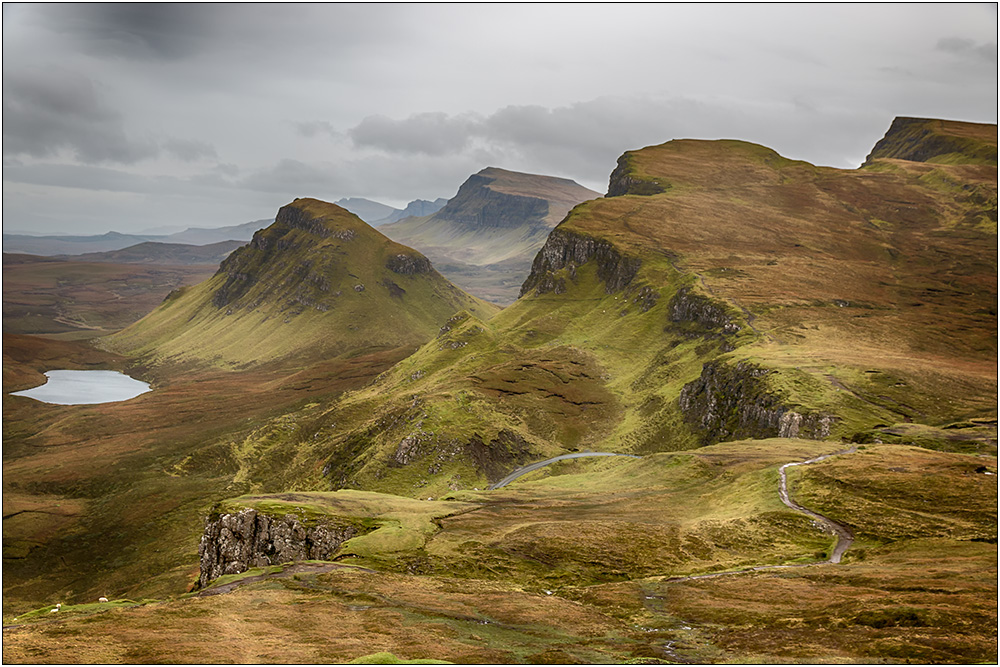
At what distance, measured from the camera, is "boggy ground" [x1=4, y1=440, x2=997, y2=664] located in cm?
4556

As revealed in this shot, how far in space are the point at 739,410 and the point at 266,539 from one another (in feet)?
345

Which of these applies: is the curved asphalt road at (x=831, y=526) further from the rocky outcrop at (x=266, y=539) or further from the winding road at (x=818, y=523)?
the rocky outcrop at (x=266, y=539)

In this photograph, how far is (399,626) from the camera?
174 feet

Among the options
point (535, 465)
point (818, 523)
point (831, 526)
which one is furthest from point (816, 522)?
point (535, 465)

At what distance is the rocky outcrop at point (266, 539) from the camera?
87.9m

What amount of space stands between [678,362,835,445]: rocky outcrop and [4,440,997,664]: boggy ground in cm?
1659

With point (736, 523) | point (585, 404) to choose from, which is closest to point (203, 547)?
point (736, 523)

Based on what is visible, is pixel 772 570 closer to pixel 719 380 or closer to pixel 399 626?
pixel 399 626

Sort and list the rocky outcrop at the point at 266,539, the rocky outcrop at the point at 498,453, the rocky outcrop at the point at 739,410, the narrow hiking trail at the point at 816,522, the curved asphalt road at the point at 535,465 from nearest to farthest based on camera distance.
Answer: the narrow hiking trail at the point at 816,522
the rocky outcrop at the point at 266,539
the rocky outcrop at the point at 739,410
the curved asphalt road at the point at 535,465
the rocky outcrop at the point at 498,453

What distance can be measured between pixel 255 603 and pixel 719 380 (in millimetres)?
127153

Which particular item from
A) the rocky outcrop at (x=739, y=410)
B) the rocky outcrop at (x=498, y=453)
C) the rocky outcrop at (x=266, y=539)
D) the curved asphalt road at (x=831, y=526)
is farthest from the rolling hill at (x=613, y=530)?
the curved asphalt road at (x=831, y=526)

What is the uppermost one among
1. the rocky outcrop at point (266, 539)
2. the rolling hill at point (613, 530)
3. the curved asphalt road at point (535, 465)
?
the rolling hill at point (613, 530)

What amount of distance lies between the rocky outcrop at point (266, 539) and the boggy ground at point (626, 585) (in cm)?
264

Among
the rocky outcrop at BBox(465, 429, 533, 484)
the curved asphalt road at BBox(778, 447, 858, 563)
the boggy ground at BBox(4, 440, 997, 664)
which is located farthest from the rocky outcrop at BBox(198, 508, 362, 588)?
the rocky outcrop at BBox(465, 429, 533, 484)
